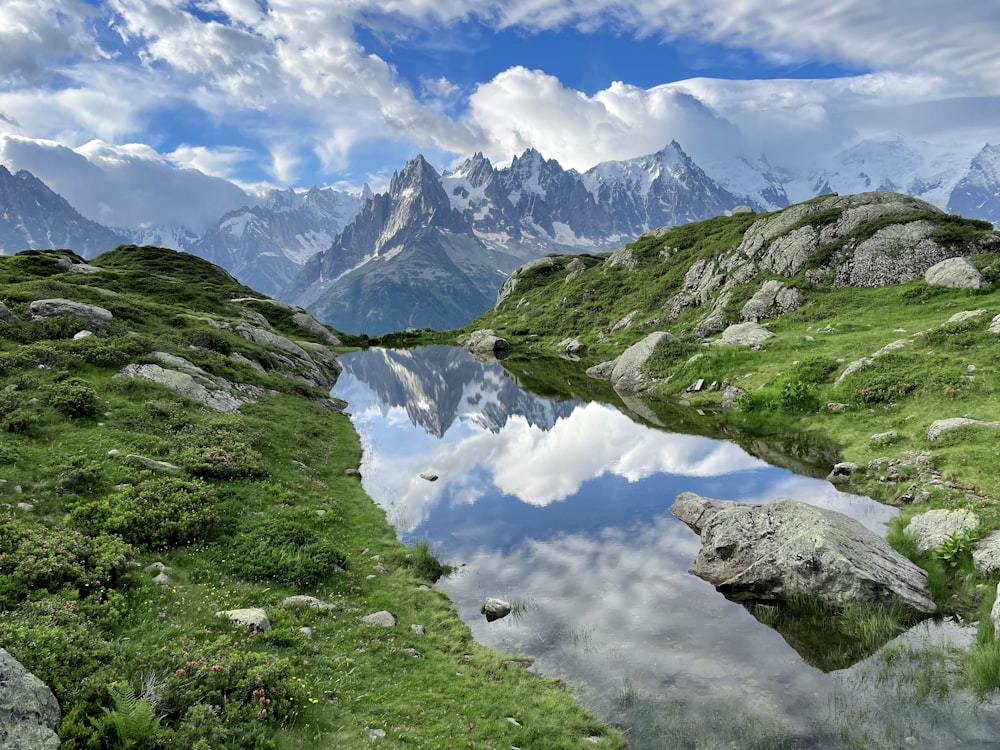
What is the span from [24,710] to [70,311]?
45125 millimetres

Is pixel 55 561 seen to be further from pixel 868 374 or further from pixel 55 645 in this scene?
pixel 868 374

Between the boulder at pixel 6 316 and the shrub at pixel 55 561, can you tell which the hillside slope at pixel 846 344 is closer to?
the shrub at pixel 55 561

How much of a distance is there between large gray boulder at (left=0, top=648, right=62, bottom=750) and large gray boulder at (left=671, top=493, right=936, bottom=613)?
1968 centimetres

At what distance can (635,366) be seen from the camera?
212 feet

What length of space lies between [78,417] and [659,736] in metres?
29.8

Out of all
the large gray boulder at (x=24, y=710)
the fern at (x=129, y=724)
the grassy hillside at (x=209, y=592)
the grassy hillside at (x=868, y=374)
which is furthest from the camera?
the grassy hillside at (x=868, y=374)

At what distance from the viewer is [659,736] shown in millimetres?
13195

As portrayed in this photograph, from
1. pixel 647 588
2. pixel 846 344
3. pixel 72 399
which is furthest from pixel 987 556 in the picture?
pixel 72 399

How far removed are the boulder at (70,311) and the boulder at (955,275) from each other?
84143 millimetres

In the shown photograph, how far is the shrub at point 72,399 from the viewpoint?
87.4 ft

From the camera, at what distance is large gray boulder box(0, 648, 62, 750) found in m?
8.12

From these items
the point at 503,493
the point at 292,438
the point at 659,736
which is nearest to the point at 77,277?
the point at 292,438

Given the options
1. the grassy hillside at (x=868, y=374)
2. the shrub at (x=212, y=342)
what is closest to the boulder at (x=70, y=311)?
the shrub at (x=212, y=342)

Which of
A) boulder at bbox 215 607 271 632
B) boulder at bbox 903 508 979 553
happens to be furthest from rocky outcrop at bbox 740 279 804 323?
boulder at bbox 215 607 271 632
